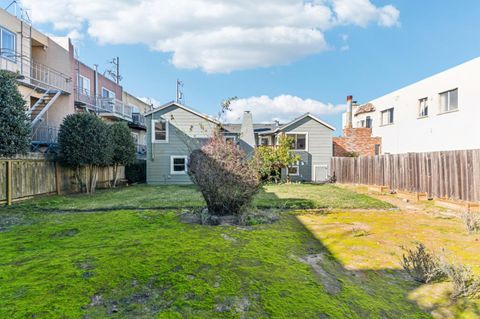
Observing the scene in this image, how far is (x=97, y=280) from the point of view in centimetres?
306

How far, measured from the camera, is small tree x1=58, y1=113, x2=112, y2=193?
Answer: 1495 cm

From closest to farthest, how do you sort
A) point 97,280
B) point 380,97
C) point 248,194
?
point 97,280
point 248,194
point 380,97

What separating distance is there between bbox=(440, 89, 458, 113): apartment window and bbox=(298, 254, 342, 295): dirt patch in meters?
16.7

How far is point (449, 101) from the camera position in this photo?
17.7m

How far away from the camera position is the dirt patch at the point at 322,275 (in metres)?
3.60

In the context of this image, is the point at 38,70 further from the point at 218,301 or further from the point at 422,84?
the point at 422,84

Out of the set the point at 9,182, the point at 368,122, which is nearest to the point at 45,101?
the point at 9,182

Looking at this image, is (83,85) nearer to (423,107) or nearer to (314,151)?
(314,151)

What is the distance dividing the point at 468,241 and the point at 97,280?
21.9ft

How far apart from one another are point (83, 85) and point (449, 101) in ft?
82.1

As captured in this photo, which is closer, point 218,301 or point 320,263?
point 218,301

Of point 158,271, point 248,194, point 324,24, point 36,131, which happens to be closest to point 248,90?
point 324,24

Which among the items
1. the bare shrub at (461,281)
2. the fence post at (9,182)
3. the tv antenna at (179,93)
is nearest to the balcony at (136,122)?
the tv antenna at (179,93)

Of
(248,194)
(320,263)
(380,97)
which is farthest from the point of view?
(380,97)
